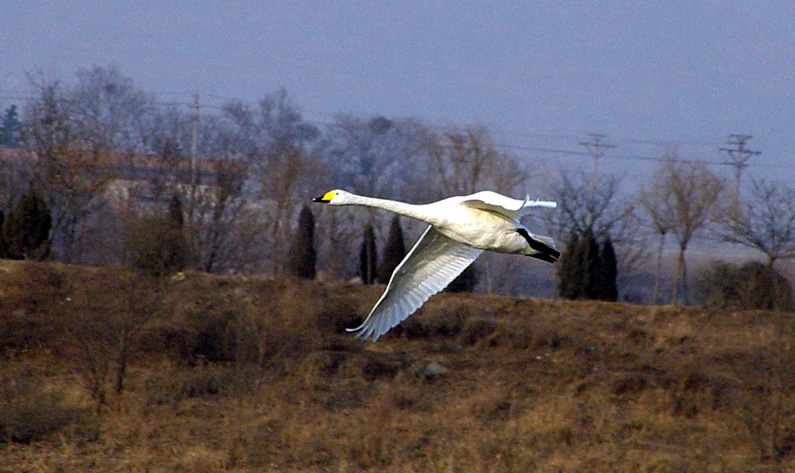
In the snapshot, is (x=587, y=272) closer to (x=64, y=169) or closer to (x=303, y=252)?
(x=303, y=252)

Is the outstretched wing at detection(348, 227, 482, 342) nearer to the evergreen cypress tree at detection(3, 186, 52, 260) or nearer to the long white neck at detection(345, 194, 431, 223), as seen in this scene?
the long white neck at detection(345, 194, 431, 223)

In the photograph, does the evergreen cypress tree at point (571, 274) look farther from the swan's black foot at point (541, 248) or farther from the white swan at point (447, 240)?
the swan's black foot at point (541, 248)

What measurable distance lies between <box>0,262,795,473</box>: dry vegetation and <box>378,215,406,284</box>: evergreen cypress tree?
13.3 feet

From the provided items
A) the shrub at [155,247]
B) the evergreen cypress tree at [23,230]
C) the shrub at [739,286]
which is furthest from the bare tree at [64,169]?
the shrub at [739,286]

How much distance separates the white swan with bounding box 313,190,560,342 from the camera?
7.66 meters

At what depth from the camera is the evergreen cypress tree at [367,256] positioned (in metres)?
26.0

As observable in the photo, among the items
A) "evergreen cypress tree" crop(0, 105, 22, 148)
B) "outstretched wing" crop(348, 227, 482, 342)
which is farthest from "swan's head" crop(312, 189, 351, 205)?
"evergreen cypress tree" crop(0, 105, 22, 148)

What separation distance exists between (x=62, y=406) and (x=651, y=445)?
7974 mm

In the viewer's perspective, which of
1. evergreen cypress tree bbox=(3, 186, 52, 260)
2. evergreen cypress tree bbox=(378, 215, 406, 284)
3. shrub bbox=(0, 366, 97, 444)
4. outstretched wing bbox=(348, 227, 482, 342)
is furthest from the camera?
evergreen cypress tree bbox=(378, 215, 406, 284)

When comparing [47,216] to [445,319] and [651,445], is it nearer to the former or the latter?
[445,319]

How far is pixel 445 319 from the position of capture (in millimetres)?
19531

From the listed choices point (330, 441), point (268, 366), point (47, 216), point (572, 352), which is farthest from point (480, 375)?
point (47, 216)

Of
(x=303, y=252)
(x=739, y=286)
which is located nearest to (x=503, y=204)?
(x=739, y=286)

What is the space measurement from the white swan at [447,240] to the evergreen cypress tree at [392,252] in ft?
49.4
